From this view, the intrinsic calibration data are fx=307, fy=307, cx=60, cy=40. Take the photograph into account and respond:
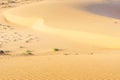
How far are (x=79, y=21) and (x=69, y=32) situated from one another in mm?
Result: 3293

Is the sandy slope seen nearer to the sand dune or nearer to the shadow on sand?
the sand dune

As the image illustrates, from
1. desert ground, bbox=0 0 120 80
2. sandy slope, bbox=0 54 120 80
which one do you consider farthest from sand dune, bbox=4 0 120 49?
sandy slope, bbox=0 54 120 80

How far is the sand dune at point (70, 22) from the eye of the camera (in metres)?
16.2

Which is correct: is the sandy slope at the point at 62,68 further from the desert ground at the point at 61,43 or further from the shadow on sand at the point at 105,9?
the shadow on sand at the point at 105,9

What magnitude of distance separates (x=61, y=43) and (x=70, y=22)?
510cm

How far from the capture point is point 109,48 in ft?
Result: 48.6

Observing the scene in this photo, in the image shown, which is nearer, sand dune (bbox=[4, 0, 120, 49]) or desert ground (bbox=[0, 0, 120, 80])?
desert ground (bbox=[0, 0, 120, 80])

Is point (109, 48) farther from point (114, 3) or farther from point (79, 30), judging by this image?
point (114, 3)

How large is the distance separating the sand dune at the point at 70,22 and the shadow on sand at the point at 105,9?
218 millimetres

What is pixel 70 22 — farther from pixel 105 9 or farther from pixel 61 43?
pixel 105 9

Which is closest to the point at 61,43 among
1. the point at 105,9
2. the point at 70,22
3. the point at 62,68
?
the point at 70,22

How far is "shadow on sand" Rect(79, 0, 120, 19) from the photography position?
2602 cm

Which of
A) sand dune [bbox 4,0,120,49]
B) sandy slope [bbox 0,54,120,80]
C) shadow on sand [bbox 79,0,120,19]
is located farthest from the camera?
shadow on sand [bbox 79,0,120,19]

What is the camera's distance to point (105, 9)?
2780 centimetres
